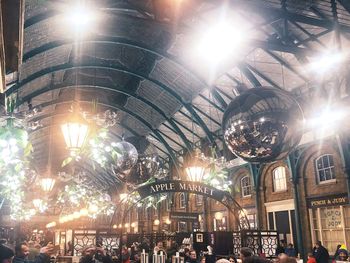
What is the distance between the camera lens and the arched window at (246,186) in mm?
19078

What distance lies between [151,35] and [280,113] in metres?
8.33

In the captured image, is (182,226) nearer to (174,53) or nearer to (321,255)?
(321,255)

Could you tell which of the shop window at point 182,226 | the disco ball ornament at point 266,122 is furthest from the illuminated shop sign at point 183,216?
the shop window at point 182,226

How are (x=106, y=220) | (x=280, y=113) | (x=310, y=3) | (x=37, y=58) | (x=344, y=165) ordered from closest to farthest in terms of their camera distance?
1. (x=280, y=113)
2. (x=310, y=3)
3. (x=37, y=58)
4. (x=344, y=165)
5. (x=106, y=220)

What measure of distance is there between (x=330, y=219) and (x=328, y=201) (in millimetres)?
774

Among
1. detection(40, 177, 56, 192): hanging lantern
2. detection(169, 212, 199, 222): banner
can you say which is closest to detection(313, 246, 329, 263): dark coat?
detection(169, 212, 199, 222): banner

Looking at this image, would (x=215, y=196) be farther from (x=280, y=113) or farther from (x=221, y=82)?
(x=221, y=82)

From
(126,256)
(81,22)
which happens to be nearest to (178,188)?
(126,256)

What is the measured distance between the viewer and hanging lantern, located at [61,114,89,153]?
18.4 ft

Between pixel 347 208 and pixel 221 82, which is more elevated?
pixel 221 82

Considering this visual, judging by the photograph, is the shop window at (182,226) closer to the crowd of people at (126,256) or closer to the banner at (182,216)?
the crowd of people at (126,256)

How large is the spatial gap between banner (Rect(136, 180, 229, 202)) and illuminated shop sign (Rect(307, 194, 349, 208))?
24.3ft

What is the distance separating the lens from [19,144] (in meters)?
4.63

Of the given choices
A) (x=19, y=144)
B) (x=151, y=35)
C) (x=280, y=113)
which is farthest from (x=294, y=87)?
(x=19, y=144)
